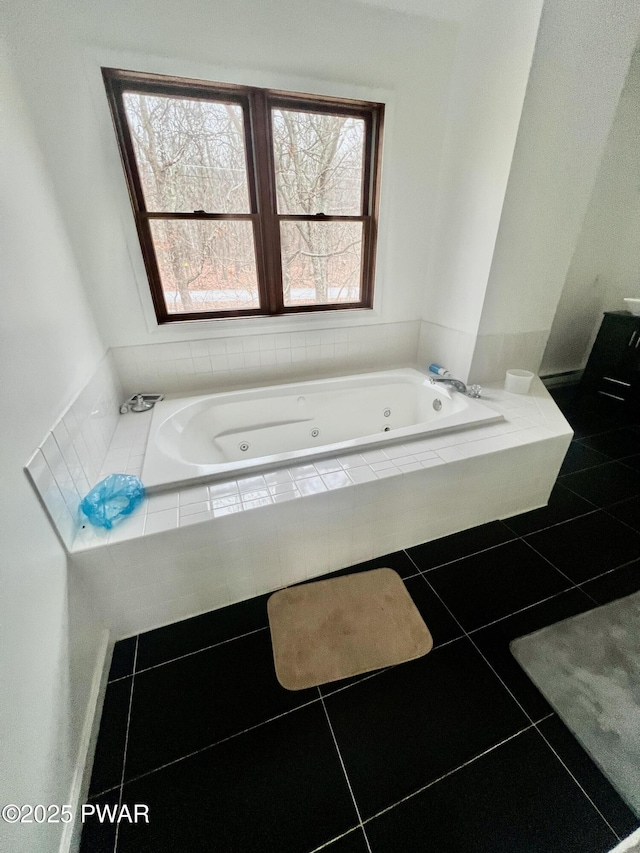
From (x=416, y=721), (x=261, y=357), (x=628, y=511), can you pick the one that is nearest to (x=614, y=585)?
(x=628, y=511)

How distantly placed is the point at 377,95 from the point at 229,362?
164 centimetres

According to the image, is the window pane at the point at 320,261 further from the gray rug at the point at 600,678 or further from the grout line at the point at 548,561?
the gray rug at the point at 600,678

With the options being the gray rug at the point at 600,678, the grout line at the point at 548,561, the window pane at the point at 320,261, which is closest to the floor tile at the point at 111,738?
the gray rug at the point at 600,678

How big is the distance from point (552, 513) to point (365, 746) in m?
1.47

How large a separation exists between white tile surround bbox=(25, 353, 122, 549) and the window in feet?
2.22

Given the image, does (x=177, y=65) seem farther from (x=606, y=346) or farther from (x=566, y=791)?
(x=606, y=346)

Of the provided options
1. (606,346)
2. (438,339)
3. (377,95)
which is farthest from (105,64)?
(606,346)

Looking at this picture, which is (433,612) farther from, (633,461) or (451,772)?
(633,461)

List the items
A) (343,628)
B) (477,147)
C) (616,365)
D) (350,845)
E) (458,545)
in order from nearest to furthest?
(350,845) < (343,628) < (458,545) < (477,147) < (616,365)

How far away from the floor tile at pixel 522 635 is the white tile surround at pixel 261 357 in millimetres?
1663

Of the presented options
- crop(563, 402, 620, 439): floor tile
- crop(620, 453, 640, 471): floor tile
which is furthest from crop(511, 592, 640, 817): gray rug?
crop(563, 402, 620, 439): floor tile

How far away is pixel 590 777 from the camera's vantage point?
924 mm

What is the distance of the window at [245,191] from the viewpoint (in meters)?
1.62

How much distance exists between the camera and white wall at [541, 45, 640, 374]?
2.33 metres
